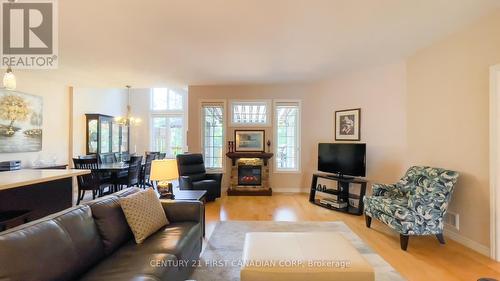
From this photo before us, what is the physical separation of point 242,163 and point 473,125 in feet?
13.7

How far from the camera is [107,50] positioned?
3.68 m

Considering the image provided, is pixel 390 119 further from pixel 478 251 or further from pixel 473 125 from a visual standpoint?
pixel 478 251

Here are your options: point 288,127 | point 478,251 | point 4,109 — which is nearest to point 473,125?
point 478,251

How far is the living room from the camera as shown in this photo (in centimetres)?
224

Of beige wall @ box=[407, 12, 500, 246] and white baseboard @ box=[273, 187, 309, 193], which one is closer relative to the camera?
beige wall @ box=[407, 12, 500, 246]

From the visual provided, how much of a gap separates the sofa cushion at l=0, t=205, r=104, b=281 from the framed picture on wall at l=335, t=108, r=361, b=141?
4.61 metres

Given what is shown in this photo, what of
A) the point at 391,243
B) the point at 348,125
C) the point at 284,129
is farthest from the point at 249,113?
the point at 391,243

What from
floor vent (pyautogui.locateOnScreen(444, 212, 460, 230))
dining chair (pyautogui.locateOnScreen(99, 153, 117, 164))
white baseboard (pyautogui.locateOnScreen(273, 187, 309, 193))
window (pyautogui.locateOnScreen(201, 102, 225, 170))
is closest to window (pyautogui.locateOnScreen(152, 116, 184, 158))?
dining chair (pyautogui.locateOnScreen(99, 153, 117, 164))

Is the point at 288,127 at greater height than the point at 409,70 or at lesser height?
lesser

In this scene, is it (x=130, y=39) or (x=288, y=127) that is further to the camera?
(x=288, y=127)

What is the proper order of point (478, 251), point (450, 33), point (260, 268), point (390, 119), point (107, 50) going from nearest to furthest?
point (260, 268) → point (478, 251) → point (450, 33) → point (107, 50) → point (390, 119)

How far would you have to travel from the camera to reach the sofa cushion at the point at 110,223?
1.90m

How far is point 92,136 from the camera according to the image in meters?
6.81

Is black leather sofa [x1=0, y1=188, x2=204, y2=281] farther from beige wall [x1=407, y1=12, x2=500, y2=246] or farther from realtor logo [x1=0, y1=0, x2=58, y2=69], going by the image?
beige wall [x1=407, y1=12, x2=500, y2=246]
